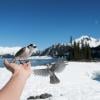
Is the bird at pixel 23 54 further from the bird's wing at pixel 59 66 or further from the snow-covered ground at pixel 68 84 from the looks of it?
the snow-covered ground at pixel 68 84

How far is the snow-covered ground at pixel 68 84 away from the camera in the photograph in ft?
100

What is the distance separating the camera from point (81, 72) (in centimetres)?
4503

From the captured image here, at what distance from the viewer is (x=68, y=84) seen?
36875mm

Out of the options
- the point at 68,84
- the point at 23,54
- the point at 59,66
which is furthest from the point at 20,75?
the point at 68,84

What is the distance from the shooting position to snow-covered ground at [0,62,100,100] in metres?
30.6

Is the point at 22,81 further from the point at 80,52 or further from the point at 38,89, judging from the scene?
the point at 80,52

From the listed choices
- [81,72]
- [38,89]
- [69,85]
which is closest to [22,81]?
[38,89]

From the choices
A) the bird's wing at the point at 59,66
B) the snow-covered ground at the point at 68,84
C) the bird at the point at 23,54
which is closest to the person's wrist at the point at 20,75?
the bird at the point at 23,54

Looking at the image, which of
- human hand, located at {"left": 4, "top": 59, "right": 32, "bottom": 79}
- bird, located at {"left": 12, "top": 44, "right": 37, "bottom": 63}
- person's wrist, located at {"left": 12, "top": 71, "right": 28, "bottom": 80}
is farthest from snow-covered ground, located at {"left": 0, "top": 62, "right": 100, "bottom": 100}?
person's wrist, located at {"left": 12, "top": 71, "right": 28, "bottom": 80}

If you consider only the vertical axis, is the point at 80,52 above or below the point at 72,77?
above

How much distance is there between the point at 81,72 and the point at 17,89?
43.7 meters

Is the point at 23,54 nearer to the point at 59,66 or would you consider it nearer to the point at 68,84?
the point at 59,66

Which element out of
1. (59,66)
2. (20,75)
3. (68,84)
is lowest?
(68,84)

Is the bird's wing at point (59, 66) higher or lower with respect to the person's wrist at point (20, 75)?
higher
